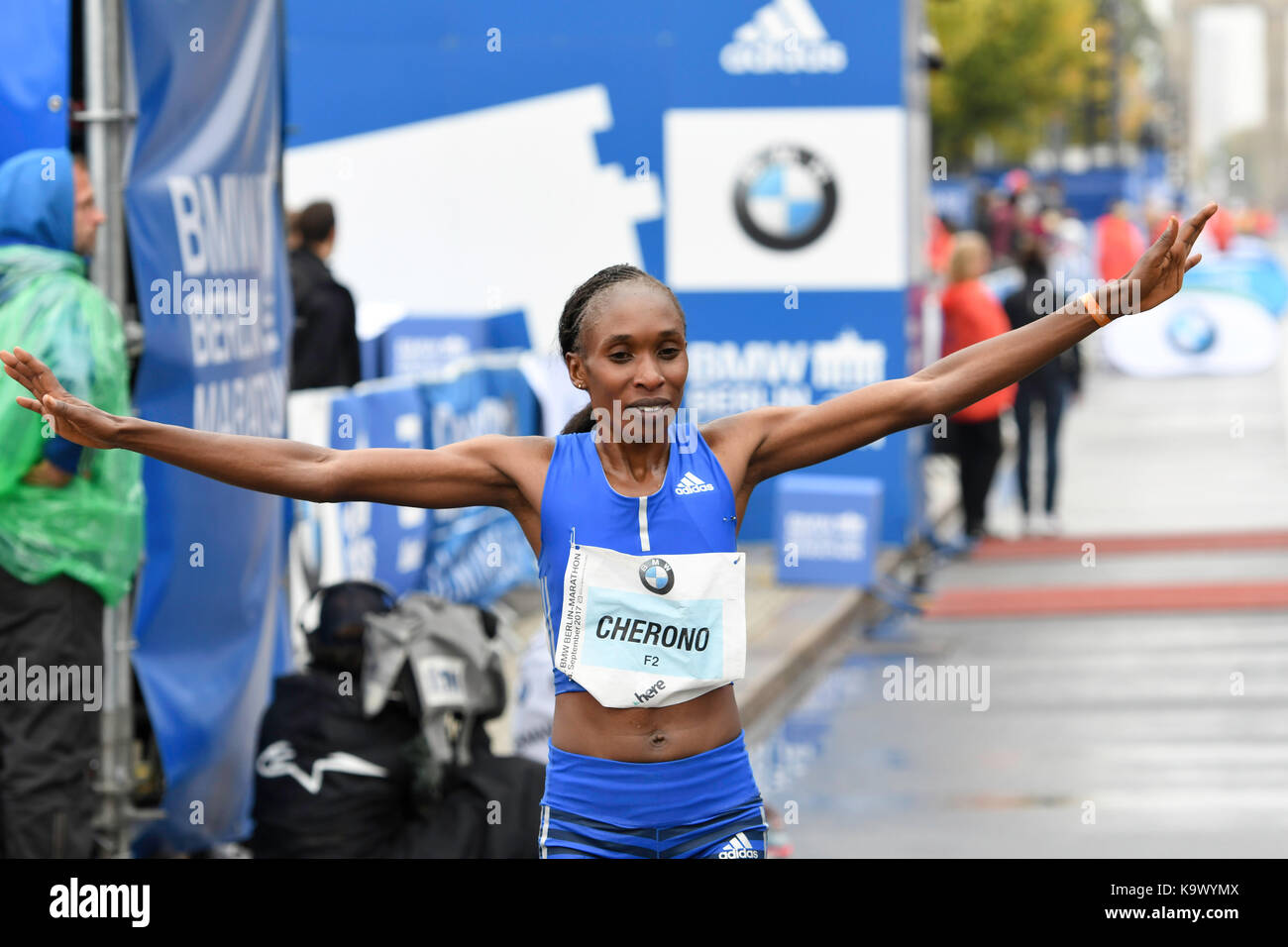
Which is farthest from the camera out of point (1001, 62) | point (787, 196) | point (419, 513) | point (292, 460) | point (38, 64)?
point (1001, 62)

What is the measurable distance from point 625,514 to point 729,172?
36.0 feet

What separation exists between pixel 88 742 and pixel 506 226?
9.35m

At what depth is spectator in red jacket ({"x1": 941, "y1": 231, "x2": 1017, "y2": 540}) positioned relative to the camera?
14586 mm

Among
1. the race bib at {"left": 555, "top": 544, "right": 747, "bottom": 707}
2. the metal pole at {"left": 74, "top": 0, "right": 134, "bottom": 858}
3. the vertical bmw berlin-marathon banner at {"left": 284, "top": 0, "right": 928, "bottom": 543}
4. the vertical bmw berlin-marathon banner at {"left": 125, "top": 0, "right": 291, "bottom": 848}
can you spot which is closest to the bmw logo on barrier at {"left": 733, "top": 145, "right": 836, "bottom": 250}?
the vertical bmw berlin-marathon banner at {"left": 284, "top": 0, "right": 928, "bottom": 543}

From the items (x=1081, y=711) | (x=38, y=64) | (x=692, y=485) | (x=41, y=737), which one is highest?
(x=38, y=64)

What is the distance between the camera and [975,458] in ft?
49.8

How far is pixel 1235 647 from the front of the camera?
11070 millimetres

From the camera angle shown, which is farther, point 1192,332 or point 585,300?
point 1192,332

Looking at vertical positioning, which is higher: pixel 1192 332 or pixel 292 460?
pixel 1192 332

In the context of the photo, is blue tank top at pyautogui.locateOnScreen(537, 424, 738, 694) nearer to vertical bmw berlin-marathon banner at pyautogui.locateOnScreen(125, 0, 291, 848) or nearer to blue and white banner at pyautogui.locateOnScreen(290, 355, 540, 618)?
vertical bmw berlin-marathon banner at pyautogui.locateOnScreen(125, 0, 291, 848)

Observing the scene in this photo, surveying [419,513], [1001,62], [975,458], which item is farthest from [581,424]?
[1001,62]

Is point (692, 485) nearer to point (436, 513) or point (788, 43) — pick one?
point (436, 513)

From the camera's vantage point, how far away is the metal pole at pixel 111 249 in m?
6.12

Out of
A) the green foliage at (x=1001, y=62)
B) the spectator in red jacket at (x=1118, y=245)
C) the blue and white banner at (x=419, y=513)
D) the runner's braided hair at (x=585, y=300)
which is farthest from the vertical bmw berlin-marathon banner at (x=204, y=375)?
the green foliage at (x=1001, y=62)
